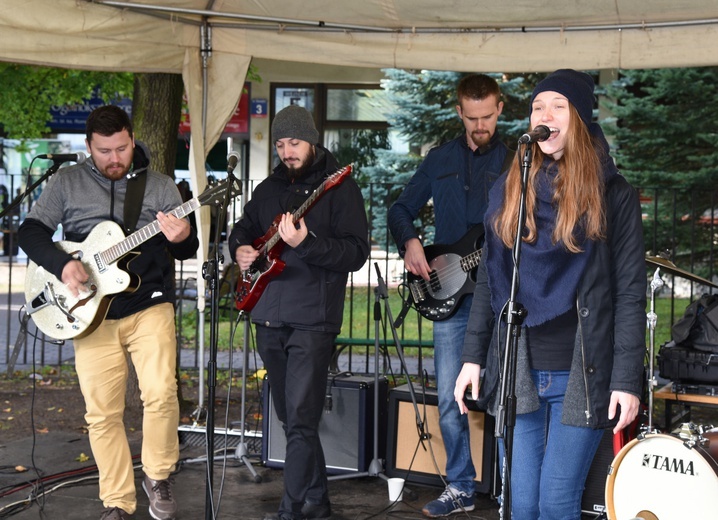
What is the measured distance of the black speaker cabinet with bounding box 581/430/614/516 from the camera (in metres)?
5.11

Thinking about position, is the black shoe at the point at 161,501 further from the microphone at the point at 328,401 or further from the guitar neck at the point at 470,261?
the guitar neck at the point at 470,261

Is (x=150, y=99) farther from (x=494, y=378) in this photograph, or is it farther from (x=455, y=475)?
(x=494, y=378)

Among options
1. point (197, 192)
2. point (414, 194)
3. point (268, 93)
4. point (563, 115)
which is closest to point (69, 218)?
point (197, 192)

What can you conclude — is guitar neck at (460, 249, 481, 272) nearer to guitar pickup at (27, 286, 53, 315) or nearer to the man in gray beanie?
the man in gray beanie

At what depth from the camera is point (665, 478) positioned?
4109 millimetres

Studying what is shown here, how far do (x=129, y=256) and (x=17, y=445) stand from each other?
102 inches

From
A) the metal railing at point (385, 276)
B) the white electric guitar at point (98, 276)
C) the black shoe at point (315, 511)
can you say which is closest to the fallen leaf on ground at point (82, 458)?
the white electric guitar at point (98, 276)

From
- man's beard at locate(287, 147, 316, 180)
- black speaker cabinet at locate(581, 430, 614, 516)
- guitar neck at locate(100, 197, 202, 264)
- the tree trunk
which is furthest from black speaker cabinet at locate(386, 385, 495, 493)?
the tree trunk

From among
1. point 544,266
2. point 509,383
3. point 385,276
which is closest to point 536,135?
point 544,266

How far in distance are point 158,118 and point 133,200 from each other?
2591 mm

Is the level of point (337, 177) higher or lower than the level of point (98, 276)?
higher

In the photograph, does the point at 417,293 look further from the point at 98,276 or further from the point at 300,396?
the point at 98,276

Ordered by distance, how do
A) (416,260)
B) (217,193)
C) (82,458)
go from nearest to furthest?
(217,193), (416,260), (82,458)

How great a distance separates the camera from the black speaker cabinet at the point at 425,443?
18.0 ft
